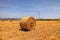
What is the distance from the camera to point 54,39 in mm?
9664

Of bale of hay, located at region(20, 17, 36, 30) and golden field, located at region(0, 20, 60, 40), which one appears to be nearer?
golden field, located at region(0, 20, 60, 40)

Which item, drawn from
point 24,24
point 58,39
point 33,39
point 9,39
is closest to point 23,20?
point 24,24

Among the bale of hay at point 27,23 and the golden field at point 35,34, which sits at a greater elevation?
the bale of hay at point 27,23

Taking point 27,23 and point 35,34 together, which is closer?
point 35,34

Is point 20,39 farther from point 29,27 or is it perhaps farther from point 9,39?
point 29,27

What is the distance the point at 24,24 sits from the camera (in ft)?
53.9

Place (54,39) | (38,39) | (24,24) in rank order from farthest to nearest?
(24,24)
(38,39)
(54,39)

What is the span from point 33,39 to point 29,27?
537 cm

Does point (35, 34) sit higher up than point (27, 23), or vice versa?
point (27, 23)

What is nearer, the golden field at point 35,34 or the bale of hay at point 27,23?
the golden field at point 35,34

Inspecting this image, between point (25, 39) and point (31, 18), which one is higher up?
point (31, 18)

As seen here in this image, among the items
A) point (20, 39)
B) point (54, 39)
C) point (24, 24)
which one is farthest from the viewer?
point (24, 24)

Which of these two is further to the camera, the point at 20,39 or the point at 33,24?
the point at 33,24

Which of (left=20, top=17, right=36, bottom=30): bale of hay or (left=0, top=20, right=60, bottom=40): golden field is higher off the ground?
(left=20, top=17, right=36, bottom=30): bale of hay
